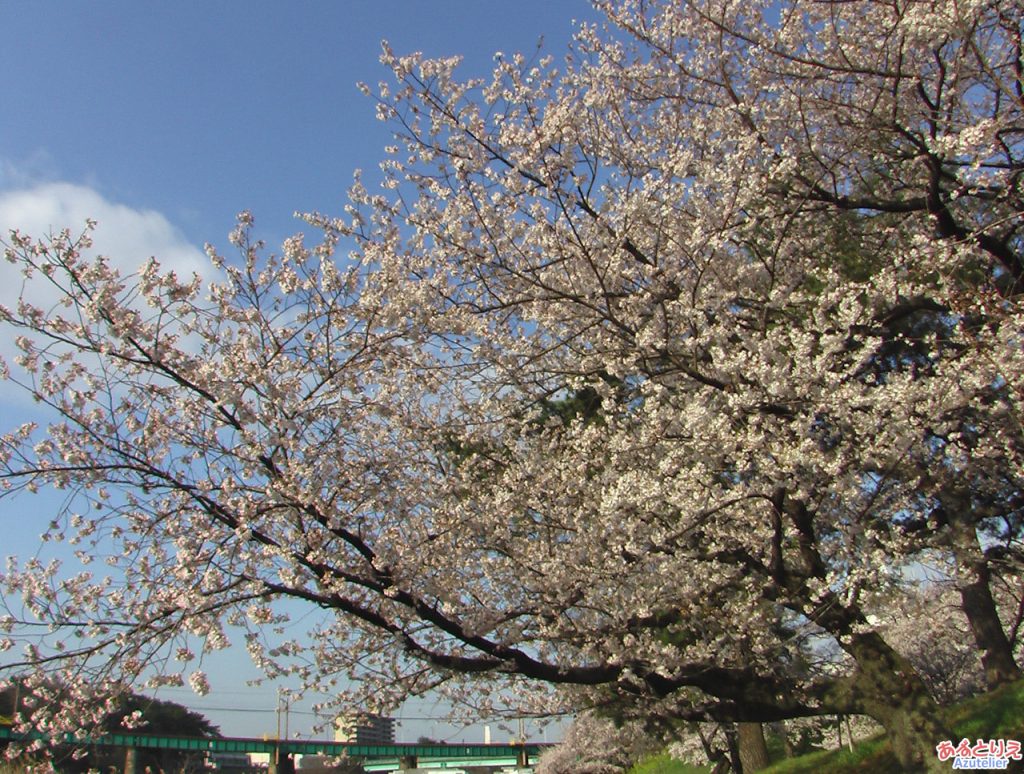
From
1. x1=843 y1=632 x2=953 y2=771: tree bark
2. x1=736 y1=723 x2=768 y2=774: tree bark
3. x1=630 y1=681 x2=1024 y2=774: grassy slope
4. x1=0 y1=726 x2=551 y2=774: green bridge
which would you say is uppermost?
x1=843 y1=632 x2=953 y2=771: tree bark

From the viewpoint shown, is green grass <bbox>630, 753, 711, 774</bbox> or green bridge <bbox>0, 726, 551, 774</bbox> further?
green bridge <bbox>0, 726, 551, 774</bbox>

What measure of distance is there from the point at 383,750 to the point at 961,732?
224 feet

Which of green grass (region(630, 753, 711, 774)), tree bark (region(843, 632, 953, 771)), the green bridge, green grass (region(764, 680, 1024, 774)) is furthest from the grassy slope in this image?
the green bridge

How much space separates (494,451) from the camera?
930 cm

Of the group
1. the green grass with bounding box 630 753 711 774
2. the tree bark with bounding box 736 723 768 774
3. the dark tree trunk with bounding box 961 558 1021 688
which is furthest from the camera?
the green grass with bounding box 630 753 711 774

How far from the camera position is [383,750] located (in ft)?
227

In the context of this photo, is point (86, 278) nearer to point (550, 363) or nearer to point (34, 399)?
point (34, 399)

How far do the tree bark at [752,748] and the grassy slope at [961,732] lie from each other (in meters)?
1.44

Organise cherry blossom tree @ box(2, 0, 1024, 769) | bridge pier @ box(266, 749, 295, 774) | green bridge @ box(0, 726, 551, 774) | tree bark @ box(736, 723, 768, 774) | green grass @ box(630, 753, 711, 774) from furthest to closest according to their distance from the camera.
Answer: bridge pier @ box(266, 749, 295, 774) < green bridge @ box(0, 726, 551, 774) < green grass @ box(630, 753, 711, 774) < tree bark @ box(736, 723, 768, 774) < cherry blossom tree @ box(2, 0, 1024, 769)

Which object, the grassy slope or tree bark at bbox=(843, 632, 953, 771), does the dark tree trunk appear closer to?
the grassy slope

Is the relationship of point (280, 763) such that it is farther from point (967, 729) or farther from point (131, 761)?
point (967, 729)

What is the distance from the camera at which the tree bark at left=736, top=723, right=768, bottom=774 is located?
17094 millimetres

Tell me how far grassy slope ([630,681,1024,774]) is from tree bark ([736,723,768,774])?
1444 mm

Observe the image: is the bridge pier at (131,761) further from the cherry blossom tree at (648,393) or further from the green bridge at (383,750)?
the cherry blossom tree at (648,393)
